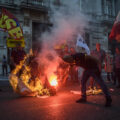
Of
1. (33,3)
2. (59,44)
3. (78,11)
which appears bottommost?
(59,44)

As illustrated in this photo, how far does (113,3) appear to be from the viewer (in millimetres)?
14906

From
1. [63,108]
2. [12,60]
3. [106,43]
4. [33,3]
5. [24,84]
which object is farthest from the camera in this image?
[106,43]

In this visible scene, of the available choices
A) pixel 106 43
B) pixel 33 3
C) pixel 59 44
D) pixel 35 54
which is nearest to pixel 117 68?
pixel 59 44

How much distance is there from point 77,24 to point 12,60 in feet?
11.8

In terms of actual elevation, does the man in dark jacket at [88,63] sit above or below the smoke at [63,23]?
below

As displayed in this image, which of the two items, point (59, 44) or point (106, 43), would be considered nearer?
point (59, 44)

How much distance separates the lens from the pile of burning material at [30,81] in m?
4.90

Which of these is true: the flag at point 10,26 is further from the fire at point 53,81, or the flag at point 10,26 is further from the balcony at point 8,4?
the balcony at point 8,4

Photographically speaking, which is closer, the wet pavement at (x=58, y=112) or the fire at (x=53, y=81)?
the wet pavement at (x=58, y=112)

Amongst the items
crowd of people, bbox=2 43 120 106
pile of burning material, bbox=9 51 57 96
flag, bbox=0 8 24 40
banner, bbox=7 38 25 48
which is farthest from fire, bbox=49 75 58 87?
flag, bbox=0 8 24 40

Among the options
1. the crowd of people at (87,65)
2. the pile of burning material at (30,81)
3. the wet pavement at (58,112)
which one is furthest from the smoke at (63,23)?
the wet pavement at (58,112)

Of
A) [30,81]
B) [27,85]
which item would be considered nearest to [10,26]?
[30,81]

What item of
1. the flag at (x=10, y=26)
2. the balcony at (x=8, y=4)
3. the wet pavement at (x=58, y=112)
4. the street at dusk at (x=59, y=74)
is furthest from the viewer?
the balcony at (x=8, y=4)

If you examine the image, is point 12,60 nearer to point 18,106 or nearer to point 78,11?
point 18,106
